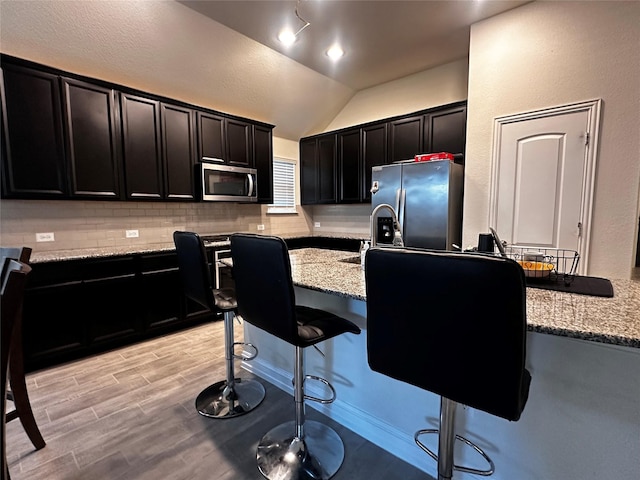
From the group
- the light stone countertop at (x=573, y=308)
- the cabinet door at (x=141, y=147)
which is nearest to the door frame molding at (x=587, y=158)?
the light stone countertop at (x=573, y=308)

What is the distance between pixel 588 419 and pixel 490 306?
31.4 inches

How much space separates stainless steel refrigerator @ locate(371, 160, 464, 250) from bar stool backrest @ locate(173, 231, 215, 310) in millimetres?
2070

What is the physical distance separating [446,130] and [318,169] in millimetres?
2015

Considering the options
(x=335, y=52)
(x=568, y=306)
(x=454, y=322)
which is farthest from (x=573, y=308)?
(x=335, y=52)

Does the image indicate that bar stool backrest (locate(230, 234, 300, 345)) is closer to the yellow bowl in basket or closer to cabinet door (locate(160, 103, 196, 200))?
the yellow bowl in basket

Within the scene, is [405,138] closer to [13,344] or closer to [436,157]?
[436,157]

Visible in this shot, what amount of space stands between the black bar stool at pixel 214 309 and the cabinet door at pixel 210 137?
199 centimetres

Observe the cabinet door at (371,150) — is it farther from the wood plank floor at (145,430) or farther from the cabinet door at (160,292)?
the wood plank floor at (145,430)

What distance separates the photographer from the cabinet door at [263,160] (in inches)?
163

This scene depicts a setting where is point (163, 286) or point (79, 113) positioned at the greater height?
point (79, 113)

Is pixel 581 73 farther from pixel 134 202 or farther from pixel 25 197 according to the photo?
pixel 25 197

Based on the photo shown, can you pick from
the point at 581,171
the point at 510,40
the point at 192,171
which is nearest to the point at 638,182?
the point at 581,171

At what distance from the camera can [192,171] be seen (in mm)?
3531

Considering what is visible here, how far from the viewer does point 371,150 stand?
4199 millimetres
